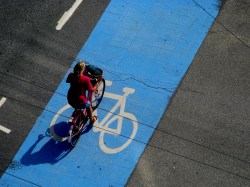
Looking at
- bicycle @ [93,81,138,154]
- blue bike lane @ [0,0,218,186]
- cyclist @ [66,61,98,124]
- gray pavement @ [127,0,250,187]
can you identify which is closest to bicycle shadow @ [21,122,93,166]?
blue bike lane @ [0,0,218,186]

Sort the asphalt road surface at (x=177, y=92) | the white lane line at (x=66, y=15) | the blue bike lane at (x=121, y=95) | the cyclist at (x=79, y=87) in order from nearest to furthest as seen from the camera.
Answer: the cyclist at (x=79, y=87), the asphalt road surface at (x=177, y=92), the blue bike lane at (x=121, y=95), the white lane line at (x=66, y=15)

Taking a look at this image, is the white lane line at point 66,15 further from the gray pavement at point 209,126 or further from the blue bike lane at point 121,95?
the gray pavement at point 209,126

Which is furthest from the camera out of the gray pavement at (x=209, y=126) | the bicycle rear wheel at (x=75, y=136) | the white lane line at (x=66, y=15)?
the white lane line at (x=66, y=15)

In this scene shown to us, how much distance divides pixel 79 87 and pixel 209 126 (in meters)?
3.18

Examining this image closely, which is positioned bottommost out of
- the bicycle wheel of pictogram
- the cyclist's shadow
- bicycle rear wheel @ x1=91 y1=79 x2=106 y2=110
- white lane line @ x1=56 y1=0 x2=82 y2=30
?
the cyclist's shadow

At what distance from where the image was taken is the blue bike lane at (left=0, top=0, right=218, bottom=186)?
30.1 ft

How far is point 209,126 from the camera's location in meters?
9.48

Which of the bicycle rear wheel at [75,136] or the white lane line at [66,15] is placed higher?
the white lane line at [66,15]

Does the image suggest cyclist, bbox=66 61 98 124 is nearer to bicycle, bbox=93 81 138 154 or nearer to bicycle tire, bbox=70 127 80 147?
bicycle tire, bbox=70 127 80 147

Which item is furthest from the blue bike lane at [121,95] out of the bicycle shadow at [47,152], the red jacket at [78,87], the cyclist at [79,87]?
the red jacket at [78,87]

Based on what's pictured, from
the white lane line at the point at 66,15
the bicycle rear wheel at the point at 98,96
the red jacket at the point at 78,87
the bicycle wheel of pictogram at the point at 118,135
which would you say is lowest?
the bicycle wheel of pictogram at the point at 118,135

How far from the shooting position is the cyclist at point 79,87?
8.10 meters

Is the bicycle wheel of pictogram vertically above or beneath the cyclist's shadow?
above

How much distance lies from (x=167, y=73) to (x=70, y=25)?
10.5 ft
